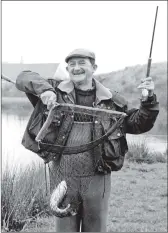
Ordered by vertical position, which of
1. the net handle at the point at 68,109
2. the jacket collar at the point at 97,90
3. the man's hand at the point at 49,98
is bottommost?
the net handle at the point at 68,109

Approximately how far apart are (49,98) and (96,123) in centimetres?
39

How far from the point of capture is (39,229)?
552cm

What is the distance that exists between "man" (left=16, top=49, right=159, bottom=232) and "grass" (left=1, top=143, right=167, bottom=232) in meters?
2.55

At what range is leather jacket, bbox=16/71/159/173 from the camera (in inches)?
99.8

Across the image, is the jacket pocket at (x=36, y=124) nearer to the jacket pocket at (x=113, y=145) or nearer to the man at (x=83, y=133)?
the man at (x=83, y=133)

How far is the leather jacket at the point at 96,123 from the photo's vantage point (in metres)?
2.54

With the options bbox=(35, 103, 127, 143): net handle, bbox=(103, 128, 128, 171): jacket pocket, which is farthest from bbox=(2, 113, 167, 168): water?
bbox=(35, 103, 127, 143): net handle

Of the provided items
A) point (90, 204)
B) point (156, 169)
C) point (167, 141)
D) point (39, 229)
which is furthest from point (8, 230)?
point (167, 141)

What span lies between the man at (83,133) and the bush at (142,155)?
7.41 meters

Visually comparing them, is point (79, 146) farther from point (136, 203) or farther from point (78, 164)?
point (136, 203)

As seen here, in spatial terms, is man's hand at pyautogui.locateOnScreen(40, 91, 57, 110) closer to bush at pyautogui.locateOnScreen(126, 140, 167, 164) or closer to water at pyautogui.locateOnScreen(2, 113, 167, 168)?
water at pyautogui.locateOnScreen(2, 113, 167, 168)

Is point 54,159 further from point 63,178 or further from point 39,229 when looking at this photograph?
point 39,229

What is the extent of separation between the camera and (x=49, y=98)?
2.35 meters

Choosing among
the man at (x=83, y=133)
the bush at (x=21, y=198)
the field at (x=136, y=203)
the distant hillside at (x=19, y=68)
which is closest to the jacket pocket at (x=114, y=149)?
the man at (x=83, y=133)
